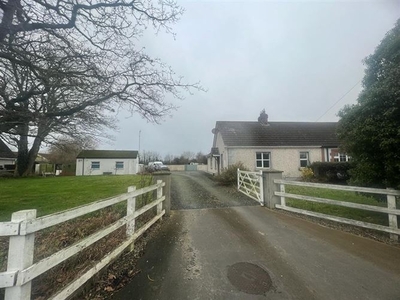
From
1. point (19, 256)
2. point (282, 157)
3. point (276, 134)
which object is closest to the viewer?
point (19, 256)

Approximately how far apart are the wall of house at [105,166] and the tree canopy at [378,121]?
32272mm

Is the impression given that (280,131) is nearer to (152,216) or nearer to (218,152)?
(218,152)

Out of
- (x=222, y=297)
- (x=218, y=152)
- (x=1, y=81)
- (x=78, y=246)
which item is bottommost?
(x=222, y=297)

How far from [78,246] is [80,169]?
1342 inches

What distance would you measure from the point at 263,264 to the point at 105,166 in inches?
1327

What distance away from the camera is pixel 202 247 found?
13.9 ft

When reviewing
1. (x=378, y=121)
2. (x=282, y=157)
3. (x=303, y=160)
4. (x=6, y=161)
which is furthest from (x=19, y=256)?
(x=6, y=161)

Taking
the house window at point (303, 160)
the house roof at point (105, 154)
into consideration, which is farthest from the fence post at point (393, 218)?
the house roof at point (105, 154)

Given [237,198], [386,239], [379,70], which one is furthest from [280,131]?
[386,239]

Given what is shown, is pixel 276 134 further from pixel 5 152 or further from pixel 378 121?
pixel 5 152

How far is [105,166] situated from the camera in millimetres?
32812

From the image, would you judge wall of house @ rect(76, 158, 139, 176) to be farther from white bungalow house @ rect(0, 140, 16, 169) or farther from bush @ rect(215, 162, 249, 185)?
bush @ rect(215, 162, 249, 185)

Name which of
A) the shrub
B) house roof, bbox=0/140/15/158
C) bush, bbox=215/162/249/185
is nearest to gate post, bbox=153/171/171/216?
bush, bbox=215/162/249/185

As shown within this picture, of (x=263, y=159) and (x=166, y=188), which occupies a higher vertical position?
(x=263, y=159)
